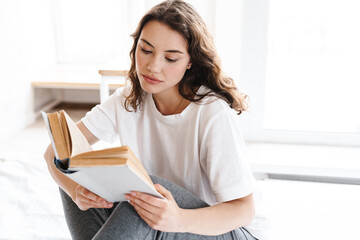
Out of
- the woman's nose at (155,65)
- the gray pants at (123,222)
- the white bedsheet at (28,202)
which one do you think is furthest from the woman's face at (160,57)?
the white bedsheet at (28,202)

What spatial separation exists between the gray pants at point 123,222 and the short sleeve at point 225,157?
7cm

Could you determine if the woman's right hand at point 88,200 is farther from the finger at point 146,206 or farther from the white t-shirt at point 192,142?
the white t-shirt at point 192,142

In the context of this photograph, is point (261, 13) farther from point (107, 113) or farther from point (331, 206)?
point (107, 113)

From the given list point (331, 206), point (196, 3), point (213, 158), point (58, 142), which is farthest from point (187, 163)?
point (196, 3)

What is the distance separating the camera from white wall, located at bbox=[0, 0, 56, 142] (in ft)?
8.04

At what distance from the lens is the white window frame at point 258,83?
6.75 ft

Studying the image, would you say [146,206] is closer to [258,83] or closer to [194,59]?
[194,59]

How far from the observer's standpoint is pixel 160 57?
3.24ft

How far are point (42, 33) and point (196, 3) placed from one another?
133cm

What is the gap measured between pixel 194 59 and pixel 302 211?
0.81 meters

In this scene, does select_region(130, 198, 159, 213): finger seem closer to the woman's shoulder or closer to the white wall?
the woman's shoulder

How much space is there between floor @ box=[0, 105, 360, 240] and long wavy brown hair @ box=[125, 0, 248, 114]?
542mm

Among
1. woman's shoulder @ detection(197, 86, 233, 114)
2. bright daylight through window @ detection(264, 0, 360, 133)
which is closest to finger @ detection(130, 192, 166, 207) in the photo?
woman's shoulder @ detection(197, 86, 233, 114)

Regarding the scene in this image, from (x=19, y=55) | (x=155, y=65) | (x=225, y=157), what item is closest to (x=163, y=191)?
(x=225, y=157)
